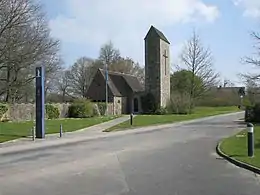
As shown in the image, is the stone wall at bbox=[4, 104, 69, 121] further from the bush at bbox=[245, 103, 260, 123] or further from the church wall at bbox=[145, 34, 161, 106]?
the church wall at bbox=[145, 34, 161, 106]

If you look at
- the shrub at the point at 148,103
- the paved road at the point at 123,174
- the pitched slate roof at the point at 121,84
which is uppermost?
the pitched slate roof at the point at 121,84

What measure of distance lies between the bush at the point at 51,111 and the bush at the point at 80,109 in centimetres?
277

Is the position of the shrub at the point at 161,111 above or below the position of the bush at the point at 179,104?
below

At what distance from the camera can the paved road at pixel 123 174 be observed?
9914mm

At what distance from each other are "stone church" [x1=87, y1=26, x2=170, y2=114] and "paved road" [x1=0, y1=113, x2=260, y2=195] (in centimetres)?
5066

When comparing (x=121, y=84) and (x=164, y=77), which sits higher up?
(x=164, y=77)

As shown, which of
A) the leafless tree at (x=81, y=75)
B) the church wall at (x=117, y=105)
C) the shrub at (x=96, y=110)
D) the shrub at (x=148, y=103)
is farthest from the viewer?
the leafless tree at (x=81, y=75)

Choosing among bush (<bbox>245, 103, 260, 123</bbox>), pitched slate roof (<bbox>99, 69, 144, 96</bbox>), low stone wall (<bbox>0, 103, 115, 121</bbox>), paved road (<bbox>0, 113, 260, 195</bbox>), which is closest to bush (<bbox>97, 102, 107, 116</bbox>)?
pitched slate roof (<bbox>99, 69, 144, 96</bbox>)

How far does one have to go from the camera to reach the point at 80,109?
54562 millimetres

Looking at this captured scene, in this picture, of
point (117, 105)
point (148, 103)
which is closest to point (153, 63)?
point (148, 103)

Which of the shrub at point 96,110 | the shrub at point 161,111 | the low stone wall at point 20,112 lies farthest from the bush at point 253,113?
the shrub at point 161,111

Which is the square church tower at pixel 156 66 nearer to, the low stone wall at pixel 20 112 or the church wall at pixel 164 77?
the church wall at pixel 164 77

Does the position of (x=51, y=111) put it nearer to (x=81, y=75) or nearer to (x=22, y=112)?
(x=22, y=112)

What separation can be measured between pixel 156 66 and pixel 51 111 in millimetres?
24722
